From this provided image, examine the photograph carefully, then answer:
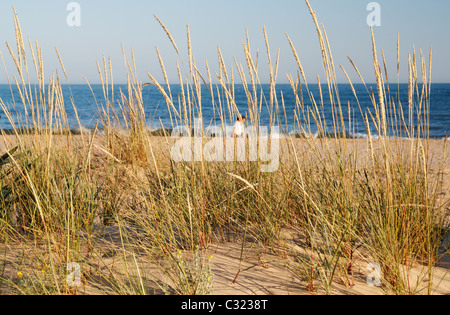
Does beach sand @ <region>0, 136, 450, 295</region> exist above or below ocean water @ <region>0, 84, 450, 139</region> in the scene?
below

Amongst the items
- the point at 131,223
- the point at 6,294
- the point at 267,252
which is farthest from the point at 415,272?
the point at 6,294

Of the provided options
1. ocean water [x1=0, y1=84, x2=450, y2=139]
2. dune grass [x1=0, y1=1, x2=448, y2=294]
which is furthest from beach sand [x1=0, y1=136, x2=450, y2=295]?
ocean water [x1=0, y1=84, x2=450, y2=139]

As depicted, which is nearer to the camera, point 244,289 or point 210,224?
point 244,289

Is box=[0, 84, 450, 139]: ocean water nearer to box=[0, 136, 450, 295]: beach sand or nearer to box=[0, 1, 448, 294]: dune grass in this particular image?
box=[0, 1, 448, 294]: dune grass

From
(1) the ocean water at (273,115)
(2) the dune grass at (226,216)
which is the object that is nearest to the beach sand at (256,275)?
(2) the dune grass at (226,216)

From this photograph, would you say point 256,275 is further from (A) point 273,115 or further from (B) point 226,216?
(A) point 273,115

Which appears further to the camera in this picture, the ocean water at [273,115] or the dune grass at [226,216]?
the ocean water at [273,115]

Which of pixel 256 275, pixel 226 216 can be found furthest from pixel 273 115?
pixel 256 275

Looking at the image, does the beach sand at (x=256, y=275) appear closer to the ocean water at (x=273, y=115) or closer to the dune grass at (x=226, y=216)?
the dune grass at (x=226, y=216)

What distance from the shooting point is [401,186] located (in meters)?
1.95

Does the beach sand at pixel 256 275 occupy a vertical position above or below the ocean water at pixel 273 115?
below
